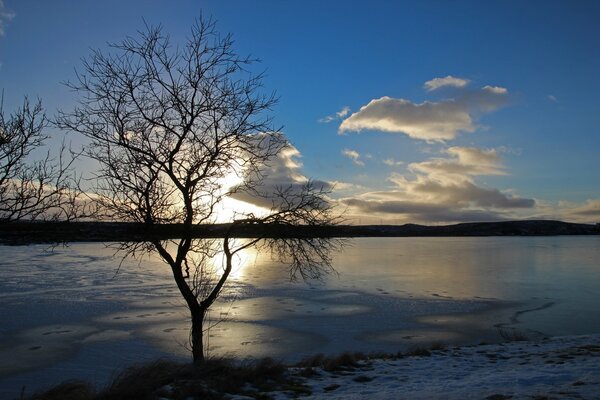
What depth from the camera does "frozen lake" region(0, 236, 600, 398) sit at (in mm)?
14273

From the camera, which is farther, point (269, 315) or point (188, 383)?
point (269, 315)

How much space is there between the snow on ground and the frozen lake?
12.4ft

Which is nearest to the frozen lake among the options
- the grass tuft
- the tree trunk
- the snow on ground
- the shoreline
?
the tree trunk

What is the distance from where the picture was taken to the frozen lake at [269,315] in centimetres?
1427

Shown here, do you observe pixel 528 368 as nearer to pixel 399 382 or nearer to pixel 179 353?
pixel 399 382

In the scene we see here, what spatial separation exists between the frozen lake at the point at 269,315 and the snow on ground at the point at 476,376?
3.79 m

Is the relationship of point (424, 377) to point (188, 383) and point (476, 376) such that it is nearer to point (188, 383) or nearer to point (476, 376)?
point (476, 376)

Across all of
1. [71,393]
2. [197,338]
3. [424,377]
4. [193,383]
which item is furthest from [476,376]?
[71,393]

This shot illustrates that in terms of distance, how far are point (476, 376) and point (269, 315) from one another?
1230 centimetres

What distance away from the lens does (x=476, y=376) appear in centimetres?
884

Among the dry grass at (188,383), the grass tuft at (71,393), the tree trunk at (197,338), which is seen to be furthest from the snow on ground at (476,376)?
the grass tuft at (71,393)

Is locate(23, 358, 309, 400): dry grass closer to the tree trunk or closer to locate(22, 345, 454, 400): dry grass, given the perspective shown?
locate(22, 345, 454, 400): dry grass

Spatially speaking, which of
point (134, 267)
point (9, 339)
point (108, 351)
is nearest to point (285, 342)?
point (108, 351)

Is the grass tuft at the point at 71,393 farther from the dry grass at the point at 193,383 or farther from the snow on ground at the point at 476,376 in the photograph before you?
the snow on ground at the point at 476,376
